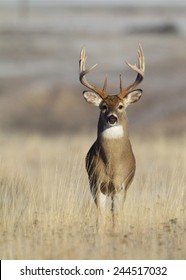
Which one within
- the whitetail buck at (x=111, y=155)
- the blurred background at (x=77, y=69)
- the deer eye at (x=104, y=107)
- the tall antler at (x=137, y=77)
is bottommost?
the whitetail buck at (x=111, y=155)

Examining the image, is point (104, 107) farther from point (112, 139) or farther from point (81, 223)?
point (81, 223)

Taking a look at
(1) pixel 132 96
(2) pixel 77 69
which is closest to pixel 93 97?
(1) pixel 132 96

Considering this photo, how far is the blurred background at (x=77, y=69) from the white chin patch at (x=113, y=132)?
19.1m

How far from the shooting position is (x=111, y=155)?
45.8 feet

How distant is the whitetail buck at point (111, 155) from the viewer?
45.0ft

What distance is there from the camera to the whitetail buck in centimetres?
1372

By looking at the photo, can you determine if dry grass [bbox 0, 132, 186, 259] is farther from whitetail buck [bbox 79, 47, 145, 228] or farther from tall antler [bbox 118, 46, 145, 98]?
tall antler [bbox 118, 46, 145, 98]

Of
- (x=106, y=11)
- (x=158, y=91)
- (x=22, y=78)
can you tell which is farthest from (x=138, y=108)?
(x=106, y=11)

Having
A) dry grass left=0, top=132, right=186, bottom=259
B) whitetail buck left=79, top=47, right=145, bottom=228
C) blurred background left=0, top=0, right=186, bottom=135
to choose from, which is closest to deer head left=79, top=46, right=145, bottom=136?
whitetail buck left=79, top=47, right=145, bottom=228

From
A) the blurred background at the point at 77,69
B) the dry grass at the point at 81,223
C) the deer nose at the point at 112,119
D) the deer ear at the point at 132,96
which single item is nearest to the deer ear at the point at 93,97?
the deer ear at the point at 132,96

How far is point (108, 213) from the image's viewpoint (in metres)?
13.7

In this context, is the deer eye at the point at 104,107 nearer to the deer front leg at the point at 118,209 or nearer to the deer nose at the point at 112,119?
the deer nose at the point at 112,119

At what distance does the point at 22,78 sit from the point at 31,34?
633 inches

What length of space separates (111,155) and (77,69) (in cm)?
3435
